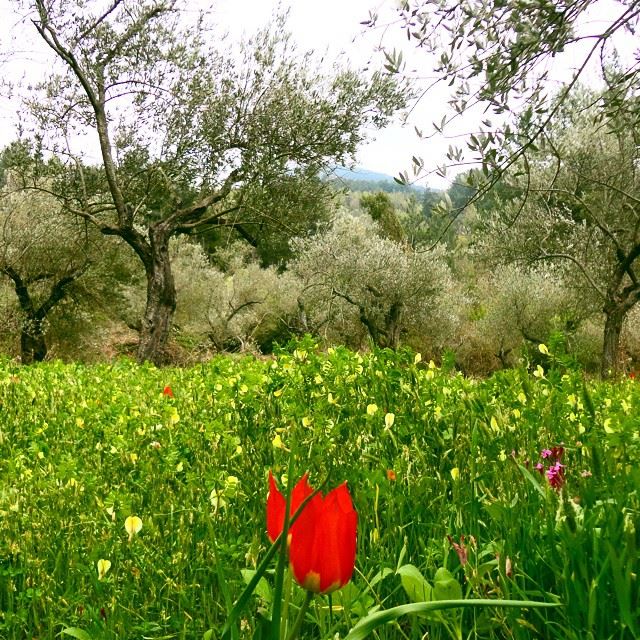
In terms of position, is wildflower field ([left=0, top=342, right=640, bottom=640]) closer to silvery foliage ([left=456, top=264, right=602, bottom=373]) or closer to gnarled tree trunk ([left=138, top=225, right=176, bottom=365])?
gnarled tree trunk ([left=138, top=225, right=176, bottom=365])

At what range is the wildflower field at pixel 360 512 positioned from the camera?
153 centimetres

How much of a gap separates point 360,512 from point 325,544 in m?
1.36

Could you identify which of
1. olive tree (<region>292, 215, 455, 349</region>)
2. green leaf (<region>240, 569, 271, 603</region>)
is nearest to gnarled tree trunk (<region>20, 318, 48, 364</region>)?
olive tree (<region>292, 215, 455, 349</region>)

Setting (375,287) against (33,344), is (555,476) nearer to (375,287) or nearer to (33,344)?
(33,344)

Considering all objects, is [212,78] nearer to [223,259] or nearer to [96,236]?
[96,236]

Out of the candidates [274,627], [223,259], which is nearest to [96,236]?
[223,259]

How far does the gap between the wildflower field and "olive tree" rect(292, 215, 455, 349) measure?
21256 mm

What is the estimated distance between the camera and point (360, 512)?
229 centimetres

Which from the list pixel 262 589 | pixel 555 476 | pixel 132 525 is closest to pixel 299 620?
pixel 262 589

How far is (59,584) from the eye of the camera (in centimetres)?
214

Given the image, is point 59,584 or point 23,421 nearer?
point 59,584

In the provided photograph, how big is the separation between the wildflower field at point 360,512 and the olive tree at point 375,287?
2126cm

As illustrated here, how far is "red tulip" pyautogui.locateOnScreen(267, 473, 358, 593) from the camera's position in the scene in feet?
3.25

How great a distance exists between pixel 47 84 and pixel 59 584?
17.6 m
